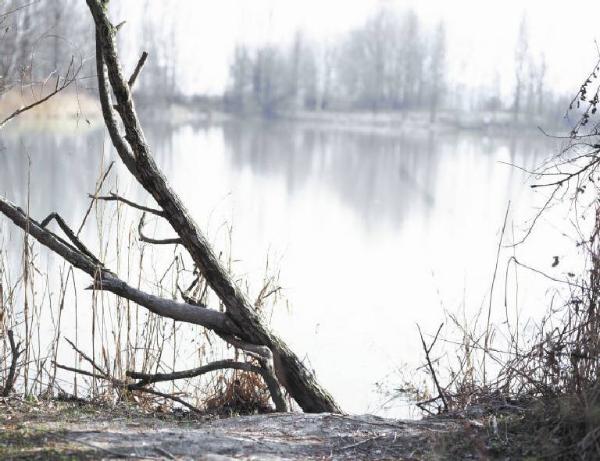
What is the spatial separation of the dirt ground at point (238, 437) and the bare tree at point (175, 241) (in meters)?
0.54

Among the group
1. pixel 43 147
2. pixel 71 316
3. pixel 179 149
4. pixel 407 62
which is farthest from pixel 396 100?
pixel 71 316

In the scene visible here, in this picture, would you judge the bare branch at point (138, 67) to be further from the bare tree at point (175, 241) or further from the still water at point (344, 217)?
the still water at point (344, 217)

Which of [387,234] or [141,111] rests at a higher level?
[141,111]

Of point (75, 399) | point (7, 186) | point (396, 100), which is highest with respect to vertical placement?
point (396, 100)

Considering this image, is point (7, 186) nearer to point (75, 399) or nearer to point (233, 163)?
point (75, 399)

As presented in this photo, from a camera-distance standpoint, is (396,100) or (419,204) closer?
(419,204)

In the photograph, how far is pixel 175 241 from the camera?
3.19 m

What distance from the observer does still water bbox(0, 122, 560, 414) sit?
16.7 ft

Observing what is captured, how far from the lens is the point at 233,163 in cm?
1420

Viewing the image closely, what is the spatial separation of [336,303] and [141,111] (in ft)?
55.4

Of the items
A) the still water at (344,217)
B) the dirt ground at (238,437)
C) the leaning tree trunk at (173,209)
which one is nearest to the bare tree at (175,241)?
the leaning tree trunk at (173,209)

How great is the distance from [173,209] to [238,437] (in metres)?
1.13

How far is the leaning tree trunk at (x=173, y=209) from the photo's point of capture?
10.0ft

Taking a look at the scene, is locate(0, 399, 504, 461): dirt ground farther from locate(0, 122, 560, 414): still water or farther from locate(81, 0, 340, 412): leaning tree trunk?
locate(0, 122, 560, 414): still water
